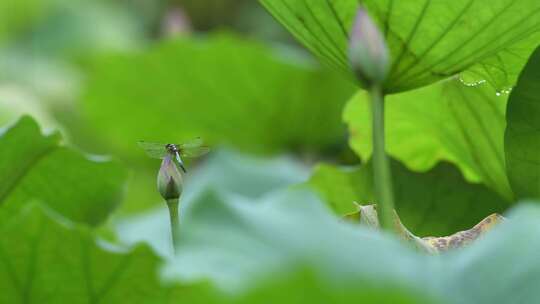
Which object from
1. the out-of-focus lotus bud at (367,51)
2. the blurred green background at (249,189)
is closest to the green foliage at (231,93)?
the blurred green background at (249,189)

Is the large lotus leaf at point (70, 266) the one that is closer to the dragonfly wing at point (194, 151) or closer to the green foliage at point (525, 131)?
the dragonfly wing at point (194, 151)

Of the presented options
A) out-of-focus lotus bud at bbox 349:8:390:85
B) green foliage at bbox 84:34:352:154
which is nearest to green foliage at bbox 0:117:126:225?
out-of-focus lotus bud at bbox 349:8:390:85

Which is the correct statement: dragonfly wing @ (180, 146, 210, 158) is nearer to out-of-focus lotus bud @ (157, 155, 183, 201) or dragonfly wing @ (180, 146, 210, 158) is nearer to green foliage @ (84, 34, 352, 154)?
out-of-focus lotus bud @ (157, 155, 183, 201)

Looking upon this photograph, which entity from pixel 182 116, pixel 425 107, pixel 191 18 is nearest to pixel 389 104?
pixel 425 107

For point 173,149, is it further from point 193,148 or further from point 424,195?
point 424,195

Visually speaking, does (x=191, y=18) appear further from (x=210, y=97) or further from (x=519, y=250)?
(x=519, y=250)

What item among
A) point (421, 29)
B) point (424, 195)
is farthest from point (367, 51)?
point (424, 195)
